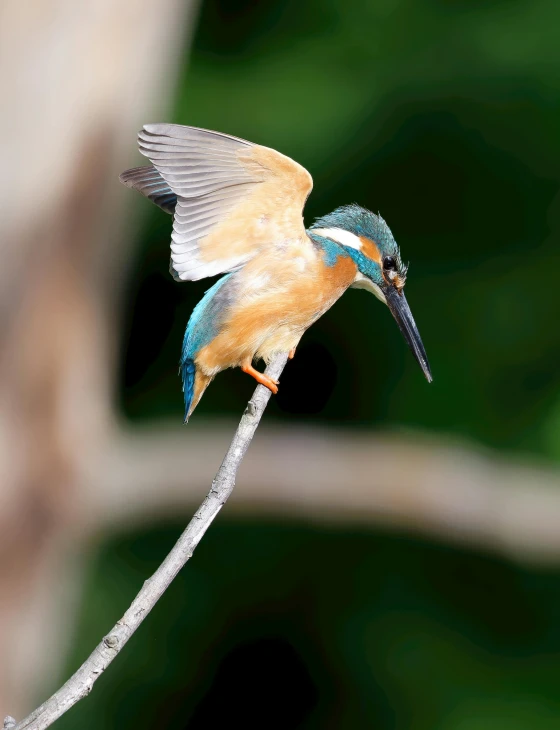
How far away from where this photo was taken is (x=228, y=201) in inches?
64.7

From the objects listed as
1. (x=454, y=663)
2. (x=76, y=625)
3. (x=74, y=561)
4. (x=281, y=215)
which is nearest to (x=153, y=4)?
(x=281, y=215)

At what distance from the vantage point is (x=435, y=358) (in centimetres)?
430

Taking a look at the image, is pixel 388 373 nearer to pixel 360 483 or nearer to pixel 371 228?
pixel 360 483

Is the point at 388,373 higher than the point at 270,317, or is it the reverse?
the point at 270,317

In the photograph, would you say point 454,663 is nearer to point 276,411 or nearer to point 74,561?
point 276,411

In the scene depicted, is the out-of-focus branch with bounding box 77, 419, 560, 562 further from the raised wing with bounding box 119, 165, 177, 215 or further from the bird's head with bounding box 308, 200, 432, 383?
the raised wing with bounding box 119, 165, 177, 215

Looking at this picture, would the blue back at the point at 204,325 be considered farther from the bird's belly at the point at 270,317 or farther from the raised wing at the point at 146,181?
the raised wing at the point at 146,181

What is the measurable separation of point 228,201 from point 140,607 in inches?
28.8

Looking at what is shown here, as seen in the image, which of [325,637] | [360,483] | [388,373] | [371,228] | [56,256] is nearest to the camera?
[371,228]

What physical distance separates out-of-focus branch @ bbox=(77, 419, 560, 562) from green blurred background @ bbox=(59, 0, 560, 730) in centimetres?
66

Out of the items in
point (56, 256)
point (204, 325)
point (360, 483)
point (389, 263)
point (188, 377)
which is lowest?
point (360, 483)

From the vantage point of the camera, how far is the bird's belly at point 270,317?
173 cm

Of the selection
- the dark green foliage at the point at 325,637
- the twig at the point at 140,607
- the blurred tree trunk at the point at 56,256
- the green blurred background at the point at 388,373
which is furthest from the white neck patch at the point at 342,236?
the dark green foliage at the point at 325,637

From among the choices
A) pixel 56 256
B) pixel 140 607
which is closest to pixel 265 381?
pixel 140 607
